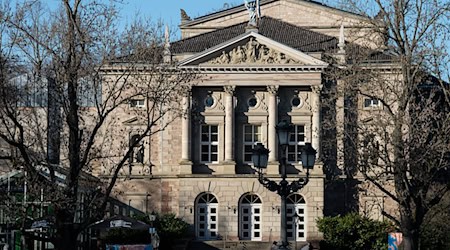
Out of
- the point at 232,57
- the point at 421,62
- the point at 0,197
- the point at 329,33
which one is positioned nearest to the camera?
the point at 0,197

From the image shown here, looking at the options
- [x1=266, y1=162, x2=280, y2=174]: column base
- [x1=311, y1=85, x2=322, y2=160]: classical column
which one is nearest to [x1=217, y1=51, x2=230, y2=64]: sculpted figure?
[x1=311, y1=85, x2=322, y2=160]: classical column

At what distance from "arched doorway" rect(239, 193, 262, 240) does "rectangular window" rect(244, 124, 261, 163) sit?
2.24m

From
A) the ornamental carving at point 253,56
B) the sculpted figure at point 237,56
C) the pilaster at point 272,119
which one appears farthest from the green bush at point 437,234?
the sculpted figure at point 237,56

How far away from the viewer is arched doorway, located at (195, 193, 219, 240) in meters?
59.0

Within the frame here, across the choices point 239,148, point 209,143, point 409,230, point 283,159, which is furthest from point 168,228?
point 283,159

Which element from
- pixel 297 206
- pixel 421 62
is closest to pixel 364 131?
pixel 421 62

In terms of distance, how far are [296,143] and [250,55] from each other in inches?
221

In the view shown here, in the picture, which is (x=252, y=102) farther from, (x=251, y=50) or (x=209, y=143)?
(x=209, y=143)

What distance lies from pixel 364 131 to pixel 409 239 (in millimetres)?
3885

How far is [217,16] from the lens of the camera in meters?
70.2

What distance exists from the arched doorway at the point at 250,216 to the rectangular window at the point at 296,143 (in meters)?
2.97

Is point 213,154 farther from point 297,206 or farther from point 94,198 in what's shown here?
point 94,198

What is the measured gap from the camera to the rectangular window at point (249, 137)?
198ft

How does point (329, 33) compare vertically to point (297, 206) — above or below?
above
